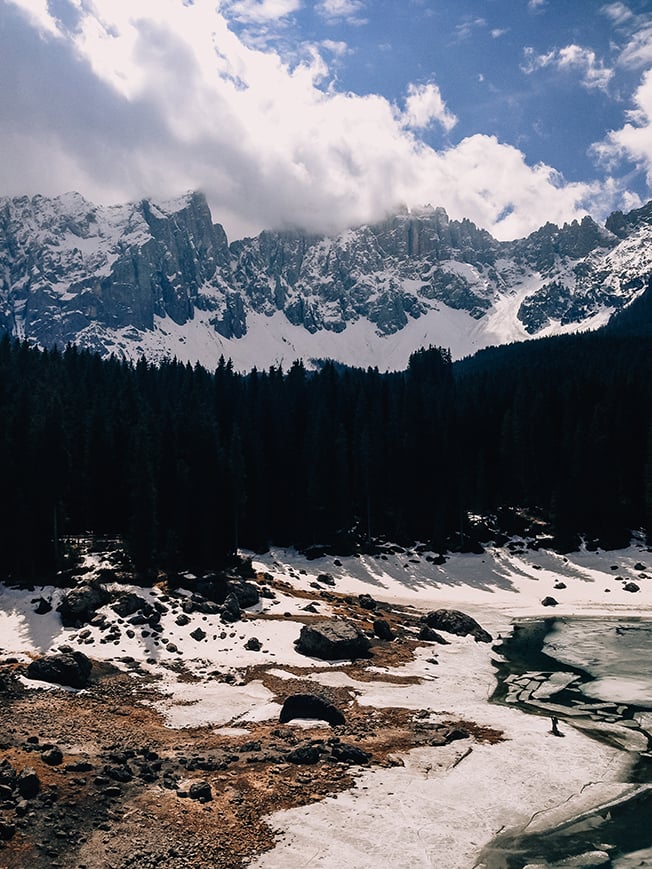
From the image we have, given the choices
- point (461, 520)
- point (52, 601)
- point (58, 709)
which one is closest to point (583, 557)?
point (461, 520)

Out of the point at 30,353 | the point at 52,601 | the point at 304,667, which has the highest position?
the point at 30,353

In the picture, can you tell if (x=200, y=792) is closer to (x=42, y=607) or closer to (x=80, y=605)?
(x=80, y=605)

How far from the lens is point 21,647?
41.0 m

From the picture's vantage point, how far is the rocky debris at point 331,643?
43875 millimetres

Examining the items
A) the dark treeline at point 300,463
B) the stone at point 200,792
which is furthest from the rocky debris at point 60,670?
the dark treeline at point 300,463

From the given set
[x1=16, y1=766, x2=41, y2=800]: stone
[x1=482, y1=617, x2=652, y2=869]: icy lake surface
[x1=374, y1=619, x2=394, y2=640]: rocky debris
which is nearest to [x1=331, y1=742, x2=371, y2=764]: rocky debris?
[x1=482, y1=617, x2=652, y2=869]: icy lake surface

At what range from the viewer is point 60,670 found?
3469 centimetres

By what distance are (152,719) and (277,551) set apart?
196 ft

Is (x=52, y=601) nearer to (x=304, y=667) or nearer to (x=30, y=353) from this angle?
(x=304, y=667)

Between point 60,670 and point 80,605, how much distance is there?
39.8 feet

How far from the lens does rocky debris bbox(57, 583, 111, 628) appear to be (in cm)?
4569

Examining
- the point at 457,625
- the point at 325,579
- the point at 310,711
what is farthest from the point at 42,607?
the point at 325,579

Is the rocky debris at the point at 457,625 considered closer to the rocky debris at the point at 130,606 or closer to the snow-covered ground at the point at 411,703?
the snow-covered ground at the point at 411,703

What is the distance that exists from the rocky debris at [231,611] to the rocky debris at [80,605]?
8.88 metres
